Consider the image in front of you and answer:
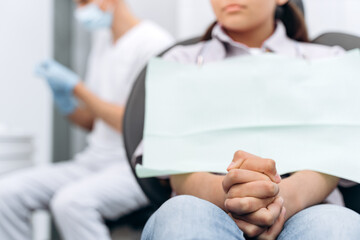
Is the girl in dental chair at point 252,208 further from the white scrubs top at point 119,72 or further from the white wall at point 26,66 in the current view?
the white wall at point 26,66

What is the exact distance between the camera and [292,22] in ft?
3.27

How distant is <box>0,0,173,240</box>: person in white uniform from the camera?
1.10 metres

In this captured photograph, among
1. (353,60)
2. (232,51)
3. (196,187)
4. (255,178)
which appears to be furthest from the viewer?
(232,51)

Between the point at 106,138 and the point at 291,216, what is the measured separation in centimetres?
82

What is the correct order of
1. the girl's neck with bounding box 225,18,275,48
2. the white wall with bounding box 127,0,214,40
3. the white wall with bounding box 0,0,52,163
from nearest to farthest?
1. the girl's neck with bounding box 225,18,275,48
2. the white wall with bounding box 127,0,214,40
3. the white wall with bounding box 0,0,52,163

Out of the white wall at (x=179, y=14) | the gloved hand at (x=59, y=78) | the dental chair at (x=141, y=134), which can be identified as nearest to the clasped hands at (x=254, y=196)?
the dental chair at (x=141, y=134)

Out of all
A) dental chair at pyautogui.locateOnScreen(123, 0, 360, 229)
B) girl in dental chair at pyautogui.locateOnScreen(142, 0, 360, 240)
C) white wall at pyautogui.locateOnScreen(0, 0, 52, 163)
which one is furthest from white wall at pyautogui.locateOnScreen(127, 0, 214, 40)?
girl in dental chair at pyautogui.locateOnScreen(142, 0, 360, 240)

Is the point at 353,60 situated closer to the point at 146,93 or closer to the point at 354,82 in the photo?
the point at 354,82

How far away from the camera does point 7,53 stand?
181cm

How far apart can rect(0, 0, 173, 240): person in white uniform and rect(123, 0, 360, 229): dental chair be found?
263 mm

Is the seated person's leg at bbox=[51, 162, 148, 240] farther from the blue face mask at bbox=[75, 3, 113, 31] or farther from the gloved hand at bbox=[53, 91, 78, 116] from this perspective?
the blue face mask at bbox=[75, 3, 113, 31]

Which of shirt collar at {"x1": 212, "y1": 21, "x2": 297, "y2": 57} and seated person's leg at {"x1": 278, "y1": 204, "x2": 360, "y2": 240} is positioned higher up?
shirt collar at {"x1": 212, "y1": 21, "x2": 297, "y2": 57}

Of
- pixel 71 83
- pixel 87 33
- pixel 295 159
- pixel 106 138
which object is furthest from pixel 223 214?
pixel 87 33

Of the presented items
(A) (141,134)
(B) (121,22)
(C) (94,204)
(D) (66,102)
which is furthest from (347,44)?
(D) (66,102)
